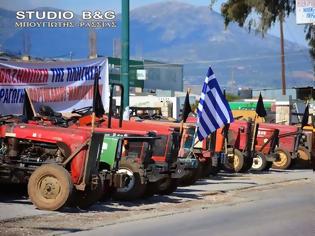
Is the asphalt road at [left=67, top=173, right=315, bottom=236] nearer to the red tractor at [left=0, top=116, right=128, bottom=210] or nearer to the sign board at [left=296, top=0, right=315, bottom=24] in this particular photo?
the red tractor at [left=0, top=116, right=128, bottom=210]

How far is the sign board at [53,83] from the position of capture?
48.6 ft

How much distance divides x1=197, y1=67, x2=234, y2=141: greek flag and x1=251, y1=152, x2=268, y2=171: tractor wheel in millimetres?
6371

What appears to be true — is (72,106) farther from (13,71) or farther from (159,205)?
(159,205)

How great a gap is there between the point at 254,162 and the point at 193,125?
20.8ft

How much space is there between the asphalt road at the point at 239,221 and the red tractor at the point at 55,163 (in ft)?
4.38

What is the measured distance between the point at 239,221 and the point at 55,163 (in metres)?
3.42

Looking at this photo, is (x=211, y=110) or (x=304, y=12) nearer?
(x=211, y=110)

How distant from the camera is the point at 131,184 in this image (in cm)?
1360

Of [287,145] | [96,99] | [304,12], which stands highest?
[304,12]

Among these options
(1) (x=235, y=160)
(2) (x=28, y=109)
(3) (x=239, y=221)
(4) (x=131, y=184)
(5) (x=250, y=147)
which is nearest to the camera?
(3) (x=239, y=221)

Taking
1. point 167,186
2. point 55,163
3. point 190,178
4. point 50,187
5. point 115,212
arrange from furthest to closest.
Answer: point 190,178 < point 167,186 < point 115,212 < point 55,163 < point 50,187

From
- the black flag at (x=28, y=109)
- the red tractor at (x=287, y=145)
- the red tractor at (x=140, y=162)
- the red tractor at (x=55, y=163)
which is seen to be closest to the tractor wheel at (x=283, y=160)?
the red tractor at (x=287, y=145)

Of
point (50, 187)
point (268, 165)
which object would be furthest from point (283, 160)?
point (50, 187)

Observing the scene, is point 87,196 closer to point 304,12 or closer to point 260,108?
point 260,108
